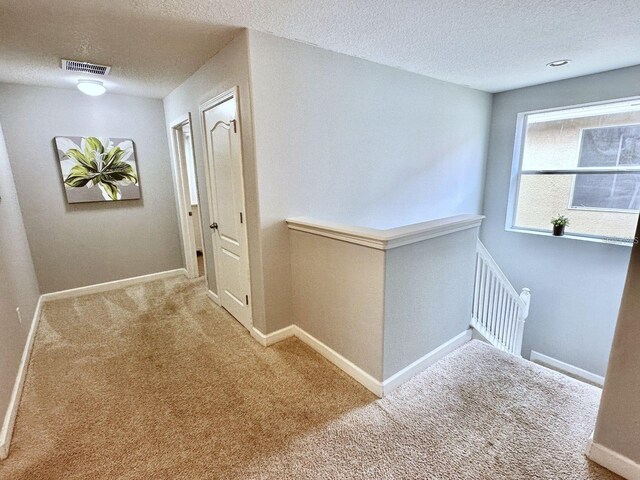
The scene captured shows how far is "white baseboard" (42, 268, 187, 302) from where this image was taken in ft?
11.6

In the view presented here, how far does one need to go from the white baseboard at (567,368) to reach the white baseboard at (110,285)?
4.87 meters

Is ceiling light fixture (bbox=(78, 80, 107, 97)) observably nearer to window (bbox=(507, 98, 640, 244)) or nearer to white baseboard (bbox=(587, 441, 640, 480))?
white baseboard (bbox=(587, 441, 640, 480))

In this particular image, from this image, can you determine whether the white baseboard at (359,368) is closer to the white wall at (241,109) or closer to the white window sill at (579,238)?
the white wall at (241,109)

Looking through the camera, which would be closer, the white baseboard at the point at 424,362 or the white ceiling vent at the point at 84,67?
the white baseboard at the point at 424,362

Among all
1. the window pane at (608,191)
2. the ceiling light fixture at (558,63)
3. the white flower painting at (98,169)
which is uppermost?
the ceiling light fixture at (558,63)

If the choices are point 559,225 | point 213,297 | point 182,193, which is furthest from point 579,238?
point 182,193

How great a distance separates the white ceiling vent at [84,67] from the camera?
2.60 meters

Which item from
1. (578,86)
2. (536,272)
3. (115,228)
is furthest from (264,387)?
(578,86)

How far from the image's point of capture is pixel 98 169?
3566 millimetres

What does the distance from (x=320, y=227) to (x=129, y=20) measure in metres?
1.78

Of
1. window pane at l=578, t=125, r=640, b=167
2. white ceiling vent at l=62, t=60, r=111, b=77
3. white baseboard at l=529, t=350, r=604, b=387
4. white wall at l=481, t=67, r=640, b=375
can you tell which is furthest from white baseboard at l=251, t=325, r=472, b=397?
white ceiling vent at l=62, t=60, r=111, b=77

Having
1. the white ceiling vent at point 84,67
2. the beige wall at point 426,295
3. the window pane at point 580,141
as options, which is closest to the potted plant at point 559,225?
the window pane at point 580,141

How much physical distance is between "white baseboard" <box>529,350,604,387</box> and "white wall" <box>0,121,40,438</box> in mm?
5149

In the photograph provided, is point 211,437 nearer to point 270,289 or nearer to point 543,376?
point 270,289
